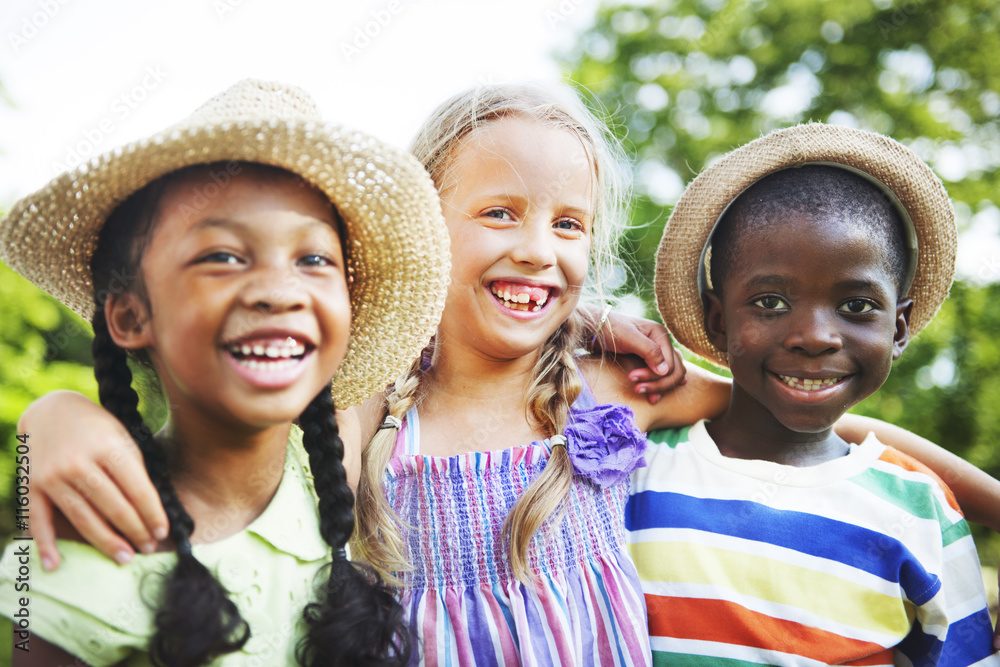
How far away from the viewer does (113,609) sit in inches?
52.3

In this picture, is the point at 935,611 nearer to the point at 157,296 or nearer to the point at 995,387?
the point at 157,296

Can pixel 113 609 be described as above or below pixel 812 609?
below

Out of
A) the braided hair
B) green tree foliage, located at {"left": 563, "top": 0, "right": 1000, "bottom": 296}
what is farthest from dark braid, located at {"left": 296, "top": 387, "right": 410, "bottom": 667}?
green tree foliage, located at {"left": 563, "top": 0, "right": 1000, "bottom": 296}

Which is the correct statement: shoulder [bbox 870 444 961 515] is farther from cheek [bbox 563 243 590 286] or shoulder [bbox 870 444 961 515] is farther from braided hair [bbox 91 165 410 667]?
braided hair [bbox 91 165 410 667]

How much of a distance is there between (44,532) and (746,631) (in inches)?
67.5

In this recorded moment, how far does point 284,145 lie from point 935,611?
203 centimetres

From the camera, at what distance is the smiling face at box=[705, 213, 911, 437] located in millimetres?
2023

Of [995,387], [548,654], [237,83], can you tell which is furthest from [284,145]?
[995,387]

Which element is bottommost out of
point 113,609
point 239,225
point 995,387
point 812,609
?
point 113,609

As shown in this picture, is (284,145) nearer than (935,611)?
Yes

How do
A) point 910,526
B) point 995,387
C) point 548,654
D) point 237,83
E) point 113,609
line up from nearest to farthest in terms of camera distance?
point 113,609 → point 237,83 → point 548,654 → point 910,526 → point 995,387

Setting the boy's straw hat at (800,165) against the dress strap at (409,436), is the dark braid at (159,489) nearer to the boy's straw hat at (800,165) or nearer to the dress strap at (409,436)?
the dress strap at (409,436)

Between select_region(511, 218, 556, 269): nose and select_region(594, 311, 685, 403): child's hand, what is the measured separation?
1.50ft

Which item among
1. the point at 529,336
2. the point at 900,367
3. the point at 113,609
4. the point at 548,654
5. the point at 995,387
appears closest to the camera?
the point at 113,609
